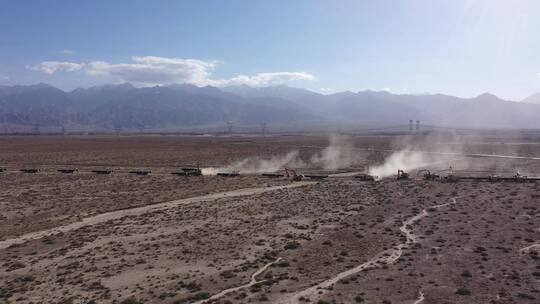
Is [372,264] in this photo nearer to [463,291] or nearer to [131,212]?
[463,291]

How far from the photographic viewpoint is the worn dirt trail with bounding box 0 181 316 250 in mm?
35203

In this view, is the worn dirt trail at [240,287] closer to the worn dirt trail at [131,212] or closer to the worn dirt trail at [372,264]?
the worn dirt trail at [372,264]

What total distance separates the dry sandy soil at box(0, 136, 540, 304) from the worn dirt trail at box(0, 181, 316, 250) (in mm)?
201

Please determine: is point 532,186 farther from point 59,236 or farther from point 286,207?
point 59,236

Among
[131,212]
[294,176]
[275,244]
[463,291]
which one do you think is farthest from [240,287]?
[294,176]

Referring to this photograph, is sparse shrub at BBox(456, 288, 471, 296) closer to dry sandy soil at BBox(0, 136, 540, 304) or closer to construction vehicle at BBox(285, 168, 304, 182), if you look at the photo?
dry sandy soil at BBox(0, 136, 540, 304)

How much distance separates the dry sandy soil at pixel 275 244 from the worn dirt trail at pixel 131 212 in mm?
201

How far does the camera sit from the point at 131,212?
144ft

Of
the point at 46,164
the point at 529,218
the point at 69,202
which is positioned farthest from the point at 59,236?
the point at 46,164

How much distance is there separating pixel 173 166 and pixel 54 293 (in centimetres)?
6247

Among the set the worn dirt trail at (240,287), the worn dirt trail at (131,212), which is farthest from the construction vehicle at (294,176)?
the worn dirt trail at (240,287)

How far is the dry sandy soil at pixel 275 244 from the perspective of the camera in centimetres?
2353

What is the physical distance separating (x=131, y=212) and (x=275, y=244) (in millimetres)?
18220

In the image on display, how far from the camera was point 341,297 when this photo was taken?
2228cm
